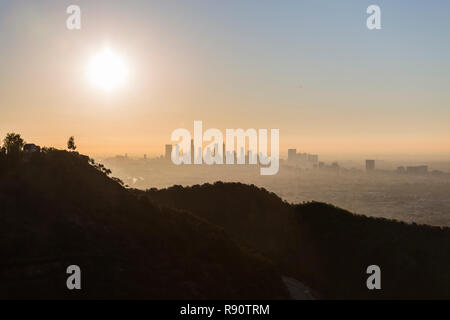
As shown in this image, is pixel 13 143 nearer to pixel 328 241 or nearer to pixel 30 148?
pixel 30 148

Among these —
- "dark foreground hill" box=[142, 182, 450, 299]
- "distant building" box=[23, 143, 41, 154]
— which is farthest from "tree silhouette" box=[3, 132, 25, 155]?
"dark foreground hill" box=[142, 182, 450, 299]

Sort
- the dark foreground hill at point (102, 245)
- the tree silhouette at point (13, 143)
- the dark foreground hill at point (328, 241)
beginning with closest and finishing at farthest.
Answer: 1. the dark foreground hill at point (102, 245)
2. the tree silhouette at point (13, 143)
3. the dark foreground hill at point (328, 241)

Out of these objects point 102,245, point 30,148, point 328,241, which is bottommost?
point 328,241

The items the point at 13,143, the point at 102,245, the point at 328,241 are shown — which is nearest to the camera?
the point at 102,245

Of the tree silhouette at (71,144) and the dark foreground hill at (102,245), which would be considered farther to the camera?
the tree silhouette at (71,144)

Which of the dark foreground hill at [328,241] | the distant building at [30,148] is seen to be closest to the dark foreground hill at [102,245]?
the distant building at [30,148]

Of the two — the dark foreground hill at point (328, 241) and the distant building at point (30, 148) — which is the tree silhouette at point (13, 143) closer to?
the distant building at point (30, 148)

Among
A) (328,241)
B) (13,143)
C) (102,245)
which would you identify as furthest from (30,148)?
(328,241)
